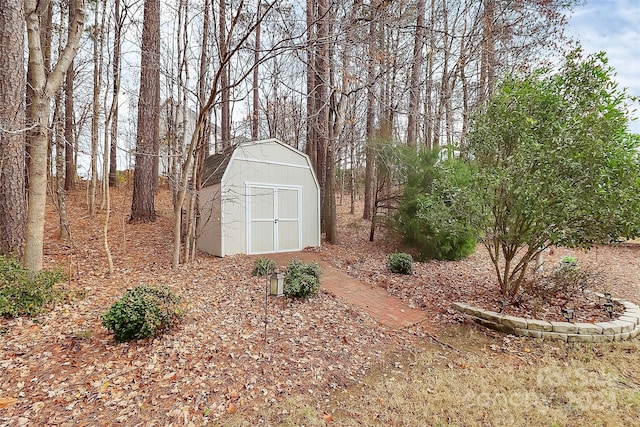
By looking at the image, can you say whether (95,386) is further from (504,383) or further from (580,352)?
(580,352)

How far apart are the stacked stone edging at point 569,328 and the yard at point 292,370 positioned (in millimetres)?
121

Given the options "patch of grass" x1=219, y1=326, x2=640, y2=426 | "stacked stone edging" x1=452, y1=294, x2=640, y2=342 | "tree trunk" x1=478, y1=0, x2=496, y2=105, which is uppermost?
"tree trunk" x1=478, y1=0, x2=496, y2=105

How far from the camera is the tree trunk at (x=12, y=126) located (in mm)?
4047

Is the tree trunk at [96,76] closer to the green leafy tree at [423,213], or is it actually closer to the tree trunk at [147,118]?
the tree trunk at [147,118]

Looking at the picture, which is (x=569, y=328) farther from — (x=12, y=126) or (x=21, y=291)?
(x=12, y=126)

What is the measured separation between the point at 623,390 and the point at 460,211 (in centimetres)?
255

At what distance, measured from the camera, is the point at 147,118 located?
26.3ft

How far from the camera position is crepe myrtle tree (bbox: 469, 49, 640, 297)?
12.0 feet

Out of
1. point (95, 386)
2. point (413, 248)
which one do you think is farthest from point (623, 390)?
point (413, 248)

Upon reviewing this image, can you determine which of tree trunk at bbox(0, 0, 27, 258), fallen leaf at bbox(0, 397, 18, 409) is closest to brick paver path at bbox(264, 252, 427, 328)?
fallen leaf at bbox(0, 397, 18, 409)

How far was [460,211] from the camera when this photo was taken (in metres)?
4.65

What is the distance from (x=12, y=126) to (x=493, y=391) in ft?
19.3

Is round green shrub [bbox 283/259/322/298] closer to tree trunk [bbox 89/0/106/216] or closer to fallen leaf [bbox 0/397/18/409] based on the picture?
fallen leaf [bbox 0/397/18/409]

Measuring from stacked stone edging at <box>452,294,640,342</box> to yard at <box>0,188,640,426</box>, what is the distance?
12 cm
